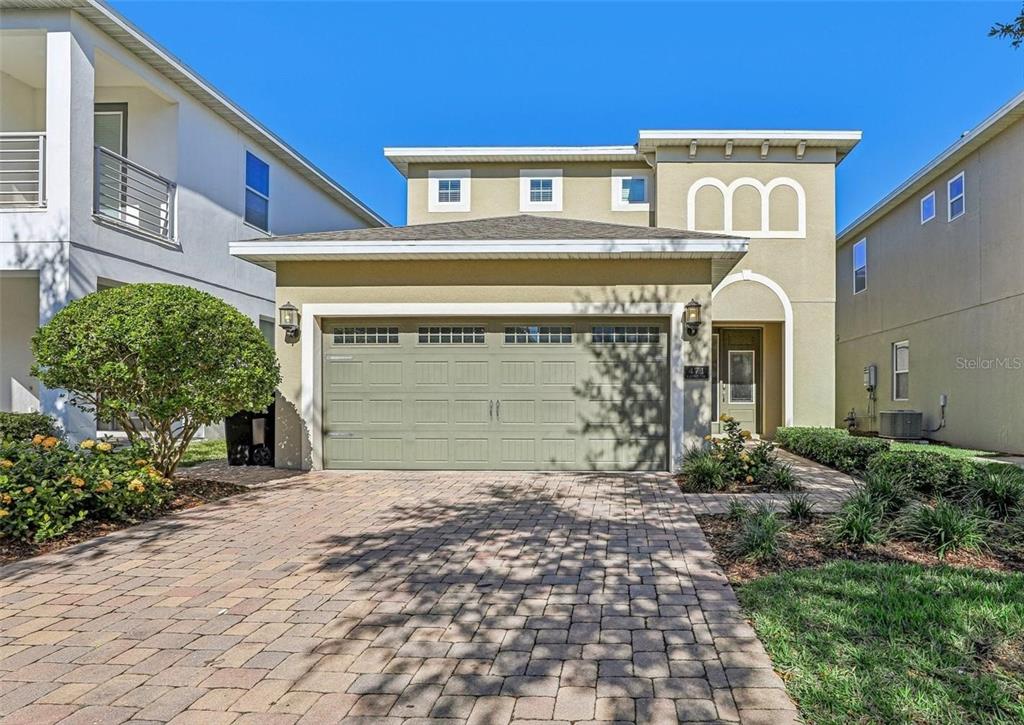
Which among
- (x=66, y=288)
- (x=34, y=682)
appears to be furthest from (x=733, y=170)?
(x=34, y=682)

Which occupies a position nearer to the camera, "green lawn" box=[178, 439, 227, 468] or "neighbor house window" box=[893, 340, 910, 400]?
"green lawn" box=[178, 439, 227, 468]

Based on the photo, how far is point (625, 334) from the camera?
30.8ft

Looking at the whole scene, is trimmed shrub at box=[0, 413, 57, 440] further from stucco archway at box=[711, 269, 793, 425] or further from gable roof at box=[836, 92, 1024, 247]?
gable roof at box=[836, 92, 1024, 247]

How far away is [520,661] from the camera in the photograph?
3158mm

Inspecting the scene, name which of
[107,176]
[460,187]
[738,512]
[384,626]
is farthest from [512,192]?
[384,626]

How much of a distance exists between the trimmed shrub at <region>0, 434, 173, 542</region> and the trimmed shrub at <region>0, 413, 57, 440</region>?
2387 mm

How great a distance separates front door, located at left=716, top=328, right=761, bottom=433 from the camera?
584 inches

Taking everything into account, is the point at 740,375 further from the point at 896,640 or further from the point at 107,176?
the point at 107,176

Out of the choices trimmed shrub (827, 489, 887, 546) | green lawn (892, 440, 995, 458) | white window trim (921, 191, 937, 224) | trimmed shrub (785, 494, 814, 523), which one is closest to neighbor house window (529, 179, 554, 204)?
white window trim (921, 191, 937, 224)

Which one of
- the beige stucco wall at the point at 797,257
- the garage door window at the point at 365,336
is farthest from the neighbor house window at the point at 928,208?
the garage door window at the point at 365,336

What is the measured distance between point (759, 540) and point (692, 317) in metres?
4.63

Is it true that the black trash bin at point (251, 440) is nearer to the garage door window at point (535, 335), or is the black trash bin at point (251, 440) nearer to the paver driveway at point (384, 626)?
the paver driveway at point (384, 626)

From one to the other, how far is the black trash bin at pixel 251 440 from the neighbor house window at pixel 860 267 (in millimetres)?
16748

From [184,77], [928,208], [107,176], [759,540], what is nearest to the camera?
[759,540]
